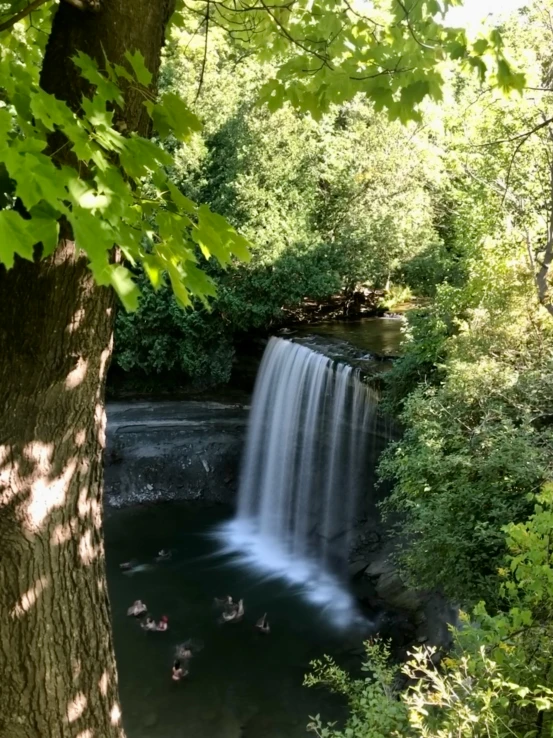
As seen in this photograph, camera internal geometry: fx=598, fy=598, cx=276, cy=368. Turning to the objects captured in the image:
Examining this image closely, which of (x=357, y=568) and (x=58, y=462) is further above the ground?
(x=58, y=462)

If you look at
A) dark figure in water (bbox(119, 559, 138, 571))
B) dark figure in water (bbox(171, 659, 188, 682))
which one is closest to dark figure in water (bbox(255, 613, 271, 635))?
dark figure in water (bbox(171, 659, 188, 682))

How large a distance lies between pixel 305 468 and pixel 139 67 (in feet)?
30.6

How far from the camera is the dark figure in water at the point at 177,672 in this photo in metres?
6.62

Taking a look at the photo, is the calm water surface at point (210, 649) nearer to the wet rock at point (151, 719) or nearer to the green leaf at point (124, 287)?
the wet rock at point (151, 719)

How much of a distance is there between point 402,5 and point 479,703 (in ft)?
9.64

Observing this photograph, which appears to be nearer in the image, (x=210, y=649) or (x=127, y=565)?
(x=210, y=649)

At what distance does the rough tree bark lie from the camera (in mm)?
1812

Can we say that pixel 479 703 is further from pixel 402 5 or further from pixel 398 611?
pixel 398 611

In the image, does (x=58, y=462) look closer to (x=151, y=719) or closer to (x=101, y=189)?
(x=101, y=189)

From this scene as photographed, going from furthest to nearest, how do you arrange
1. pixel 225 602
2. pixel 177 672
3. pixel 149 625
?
pixel 225 602
pixel 149 625
pixel 177 672

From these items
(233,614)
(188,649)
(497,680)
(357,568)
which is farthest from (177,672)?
(497,680)

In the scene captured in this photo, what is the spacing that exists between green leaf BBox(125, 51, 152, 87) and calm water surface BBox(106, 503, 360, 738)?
19.6 feet

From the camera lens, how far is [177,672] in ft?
21.7

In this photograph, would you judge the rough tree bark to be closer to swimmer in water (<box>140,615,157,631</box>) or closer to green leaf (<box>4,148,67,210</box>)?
green leaf (<box>4,148,67,210</box>)
